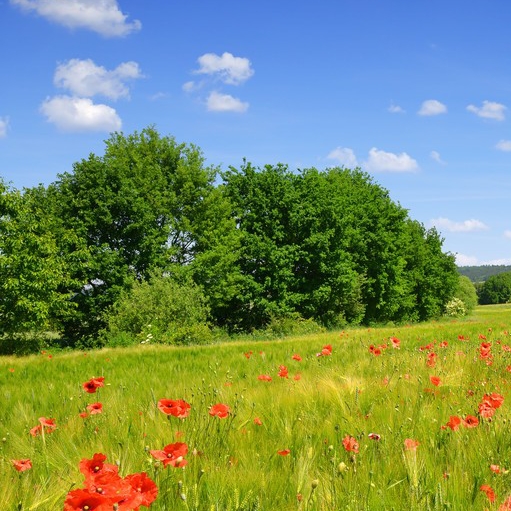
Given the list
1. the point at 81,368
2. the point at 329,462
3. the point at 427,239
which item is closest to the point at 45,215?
the point at 81,368

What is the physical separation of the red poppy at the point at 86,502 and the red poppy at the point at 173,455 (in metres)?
0.54

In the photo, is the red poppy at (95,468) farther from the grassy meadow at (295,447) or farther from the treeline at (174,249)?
the treeline at (174,249)

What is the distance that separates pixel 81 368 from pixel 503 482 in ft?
27.8

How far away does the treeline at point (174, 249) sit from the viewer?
87.8 ft

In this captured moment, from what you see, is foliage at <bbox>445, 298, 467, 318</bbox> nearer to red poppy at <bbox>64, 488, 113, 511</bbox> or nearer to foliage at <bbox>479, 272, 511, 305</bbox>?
red poppy at <bbox>64, 488, 113, 511</bbox>

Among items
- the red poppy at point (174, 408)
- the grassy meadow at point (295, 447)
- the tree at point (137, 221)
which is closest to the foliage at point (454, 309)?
the tree at point (137, 221)

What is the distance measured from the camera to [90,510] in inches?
59.6

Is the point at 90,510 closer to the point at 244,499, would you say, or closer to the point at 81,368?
the point at 244,499

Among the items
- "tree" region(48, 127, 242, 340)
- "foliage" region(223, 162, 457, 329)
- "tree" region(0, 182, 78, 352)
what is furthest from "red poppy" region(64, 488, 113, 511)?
"foliage" region(223, 162, 457, 329)

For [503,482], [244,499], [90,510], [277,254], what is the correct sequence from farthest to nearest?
[277,254] → [503,482] → [244,499] → [90,510]

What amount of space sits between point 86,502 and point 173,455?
0.65m

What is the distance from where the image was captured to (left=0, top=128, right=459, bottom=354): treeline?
26.8 m

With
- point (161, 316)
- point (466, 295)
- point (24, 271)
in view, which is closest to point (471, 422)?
point (161, 316)

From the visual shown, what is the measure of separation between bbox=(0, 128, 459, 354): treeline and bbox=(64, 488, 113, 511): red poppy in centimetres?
2328
